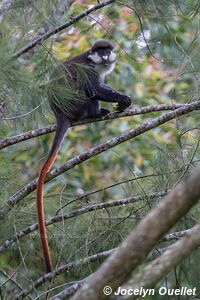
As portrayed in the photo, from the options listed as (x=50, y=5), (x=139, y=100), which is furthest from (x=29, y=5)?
(x=139, y=100)

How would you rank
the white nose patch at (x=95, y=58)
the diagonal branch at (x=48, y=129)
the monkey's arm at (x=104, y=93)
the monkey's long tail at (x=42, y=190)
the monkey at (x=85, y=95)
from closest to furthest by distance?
the monkey's long tail at (x=42, y=190) → the diagonal branch at (x=48, y=129) → the monkey at (x=85, y=95) → the monkey's arm at (x=104, y=93) → the white nose patch at (x=95, y=58)

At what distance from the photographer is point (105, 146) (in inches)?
118

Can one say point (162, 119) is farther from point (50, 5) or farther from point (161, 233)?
point (161, 233)

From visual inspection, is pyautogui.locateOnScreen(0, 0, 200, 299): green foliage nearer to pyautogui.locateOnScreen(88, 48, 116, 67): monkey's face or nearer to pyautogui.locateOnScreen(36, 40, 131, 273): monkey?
pyautogui.locateOnScreen(36, 40, 131, 273): monkey

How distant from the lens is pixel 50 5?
306 centimetres

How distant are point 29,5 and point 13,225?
0.90m

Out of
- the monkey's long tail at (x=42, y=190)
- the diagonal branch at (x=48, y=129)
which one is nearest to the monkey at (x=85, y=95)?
the monkey's long tail at (x=42, y=190)

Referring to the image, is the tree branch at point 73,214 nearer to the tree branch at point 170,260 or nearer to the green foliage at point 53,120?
the green foliage at point 53,120

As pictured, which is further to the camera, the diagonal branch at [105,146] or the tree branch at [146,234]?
the diagonal branch at [105,146]

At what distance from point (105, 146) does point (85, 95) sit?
798 mm

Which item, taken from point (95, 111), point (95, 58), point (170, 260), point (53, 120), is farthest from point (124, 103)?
point (170, 260)

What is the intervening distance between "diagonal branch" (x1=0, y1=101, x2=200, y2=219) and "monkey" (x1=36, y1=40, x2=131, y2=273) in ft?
0.31

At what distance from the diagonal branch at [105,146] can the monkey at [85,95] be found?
94 mm

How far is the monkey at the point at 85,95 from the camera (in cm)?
327
